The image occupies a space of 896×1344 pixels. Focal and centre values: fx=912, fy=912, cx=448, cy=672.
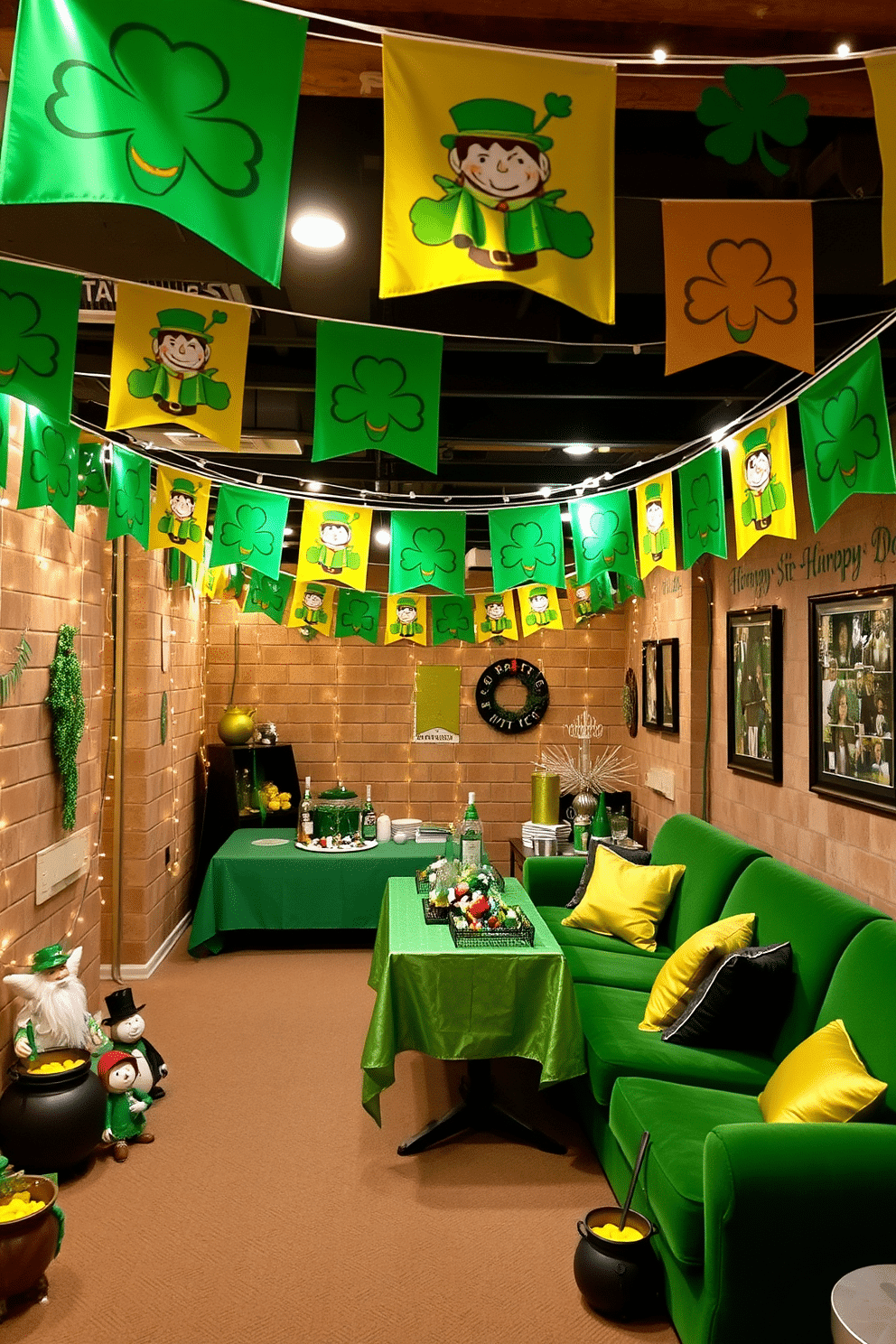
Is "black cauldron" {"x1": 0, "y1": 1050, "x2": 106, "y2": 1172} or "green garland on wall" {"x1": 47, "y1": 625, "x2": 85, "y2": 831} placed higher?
"green garland on wall" {"x1": 47, "y1": 625, "x2": 85, "y2": 831}

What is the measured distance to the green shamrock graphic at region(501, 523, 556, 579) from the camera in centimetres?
425

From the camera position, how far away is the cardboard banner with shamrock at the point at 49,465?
279 centimetres

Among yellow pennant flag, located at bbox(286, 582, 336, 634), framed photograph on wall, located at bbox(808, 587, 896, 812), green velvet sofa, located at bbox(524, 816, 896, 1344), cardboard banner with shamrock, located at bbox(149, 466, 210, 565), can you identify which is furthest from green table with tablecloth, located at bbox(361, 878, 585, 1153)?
yellow pennant flag, located at bbox(286, 582, 336, 634)

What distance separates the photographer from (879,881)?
3191mm

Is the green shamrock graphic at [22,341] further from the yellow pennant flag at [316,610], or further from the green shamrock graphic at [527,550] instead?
the yellow pennant flag at [316,610]

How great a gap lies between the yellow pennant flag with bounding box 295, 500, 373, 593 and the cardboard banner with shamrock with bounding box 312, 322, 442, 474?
1.59 meters

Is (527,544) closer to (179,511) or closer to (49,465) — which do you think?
(179,511)

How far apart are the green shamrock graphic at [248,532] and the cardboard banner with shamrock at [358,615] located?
2120mm

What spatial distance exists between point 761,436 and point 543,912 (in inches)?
107

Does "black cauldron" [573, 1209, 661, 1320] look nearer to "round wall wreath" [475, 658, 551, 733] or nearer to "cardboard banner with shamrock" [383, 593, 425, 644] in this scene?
"cardboard banner with shamrock" [383, 593, 425, 644]

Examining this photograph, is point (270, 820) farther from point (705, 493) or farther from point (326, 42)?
point (326, 42)

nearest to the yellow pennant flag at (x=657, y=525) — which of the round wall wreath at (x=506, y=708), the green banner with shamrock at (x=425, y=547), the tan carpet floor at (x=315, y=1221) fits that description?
the green banner with shamrock at (x=425, y=547)

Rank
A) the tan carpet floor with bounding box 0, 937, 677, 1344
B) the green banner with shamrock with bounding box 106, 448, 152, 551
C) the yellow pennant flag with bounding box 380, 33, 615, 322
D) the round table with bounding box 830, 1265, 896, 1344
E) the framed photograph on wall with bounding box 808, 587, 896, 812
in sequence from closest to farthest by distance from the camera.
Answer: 1. the yellow pennant flag with bounding box 380, 33, 615, 322
2. the round table with bounding box 830, 1265, 896, 1344
3. the tan carpet floor with bounding box 0, 937, 677, 1344
4. the framed photograph on wall with bounding box 808, 587, 896, 812
5. the green banner with shamrock with bounding box 106, 448, 152, 551

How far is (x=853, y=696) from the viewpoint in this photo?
133 inches
